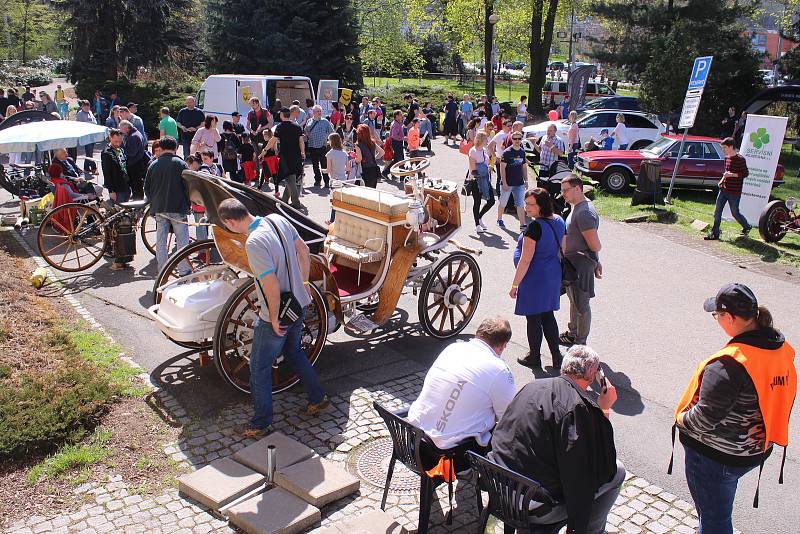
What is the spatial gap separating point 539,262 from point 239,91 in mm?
17562

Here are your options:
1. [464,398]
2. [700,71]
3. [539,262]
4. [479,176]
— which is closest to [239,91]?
[479,176]

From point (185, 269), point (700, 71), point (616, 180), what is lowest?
point (616, 180)

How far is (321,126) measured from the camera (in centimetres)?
1694

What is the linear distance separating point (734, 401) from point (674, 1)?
32.3 meters

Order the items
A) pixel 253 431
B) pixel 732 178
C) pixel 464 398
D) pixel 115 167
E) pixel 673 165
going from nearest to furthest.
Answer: pixel 464 398 → pixel 253 431 → pixel 115 167 → pixel 732 178 → pixel 673 165

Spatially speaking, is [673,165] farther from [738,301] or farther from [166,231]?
[738,301]

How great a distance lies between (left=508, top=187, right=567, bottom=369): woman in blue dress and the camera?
701cm

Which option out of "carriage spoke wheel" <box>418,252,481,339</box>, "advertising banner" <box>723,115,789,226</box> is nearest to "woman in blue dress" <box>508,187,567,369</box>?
"carriage spoke wheel" <box>418,252,481,339</box>

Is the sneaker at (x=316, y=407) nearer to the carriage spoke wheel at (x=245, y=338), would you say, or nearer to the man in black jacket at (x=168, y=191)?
the carriage spoke wheel at (x=245, y=338)

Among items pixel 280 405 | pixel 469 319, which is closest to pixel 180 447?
pixel 280 405

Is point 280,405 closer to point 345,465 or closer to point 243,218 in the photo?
point 345,465

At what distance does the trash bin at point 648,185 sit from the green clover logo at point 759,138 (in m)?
1.87

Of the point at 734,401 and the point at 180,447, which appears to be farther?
the point at 180,447

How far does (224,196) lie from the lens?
6750 mm
